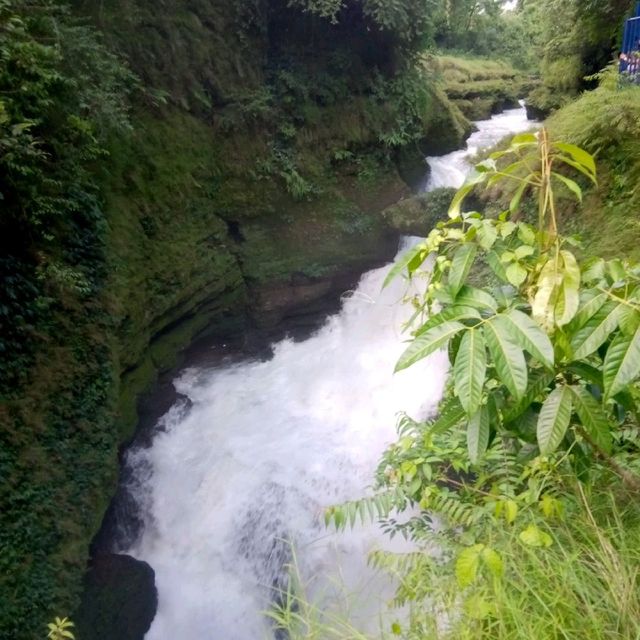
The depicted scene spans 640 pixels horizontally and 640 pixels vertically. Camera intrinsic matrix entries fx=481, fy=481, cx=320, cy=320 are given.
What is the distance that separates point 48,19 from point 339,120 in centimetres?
548

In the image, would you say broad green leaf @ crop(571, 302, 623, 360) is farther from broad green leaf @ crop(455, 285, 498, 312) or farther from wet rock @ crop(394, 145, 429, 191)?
wet rock @ crop(394, 145, 429, 191)

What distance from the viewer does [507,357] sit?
1.27 meters

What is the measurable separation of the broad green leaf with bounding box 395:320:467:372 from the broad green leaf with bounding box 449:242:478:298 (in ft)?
0.49

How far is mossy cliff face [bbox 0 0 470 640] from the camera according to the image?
4.59 metres

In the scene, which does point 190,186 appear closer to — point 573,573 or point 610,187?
point 610,187

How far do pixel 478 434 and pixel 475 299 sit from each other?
0.42m

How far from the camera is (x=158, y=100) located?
6.93 m

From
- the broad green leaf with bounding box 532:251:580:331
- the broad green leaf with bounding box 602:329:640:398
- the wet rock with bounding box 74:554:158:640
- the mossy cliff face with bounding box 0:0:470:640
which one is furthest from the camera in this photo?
the wet rock with bounding box 74:554:158:640

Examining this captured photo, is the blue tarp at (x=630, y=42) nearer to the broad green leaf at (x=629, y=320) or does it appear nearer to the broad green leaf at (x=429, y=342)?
the broad green leaf at (x=629, y=320)

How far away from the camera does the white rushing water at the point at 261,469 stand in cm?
511

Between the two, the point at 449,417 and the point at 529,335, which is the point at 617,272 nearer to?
the point at 529,335

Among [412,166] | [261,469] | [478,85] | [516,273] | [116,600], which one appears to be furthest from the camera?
[478,85]

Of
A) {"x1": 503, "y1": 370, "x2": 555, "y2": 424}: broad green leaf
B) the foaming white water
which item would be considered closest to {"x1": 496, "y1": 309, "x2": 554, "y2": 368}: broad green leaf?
{"x1": 503, "y1": 370, "x2": 555, "y2": 424}: broad green leaf

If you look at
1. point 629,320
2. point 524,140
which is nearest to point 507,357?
point 629,320
